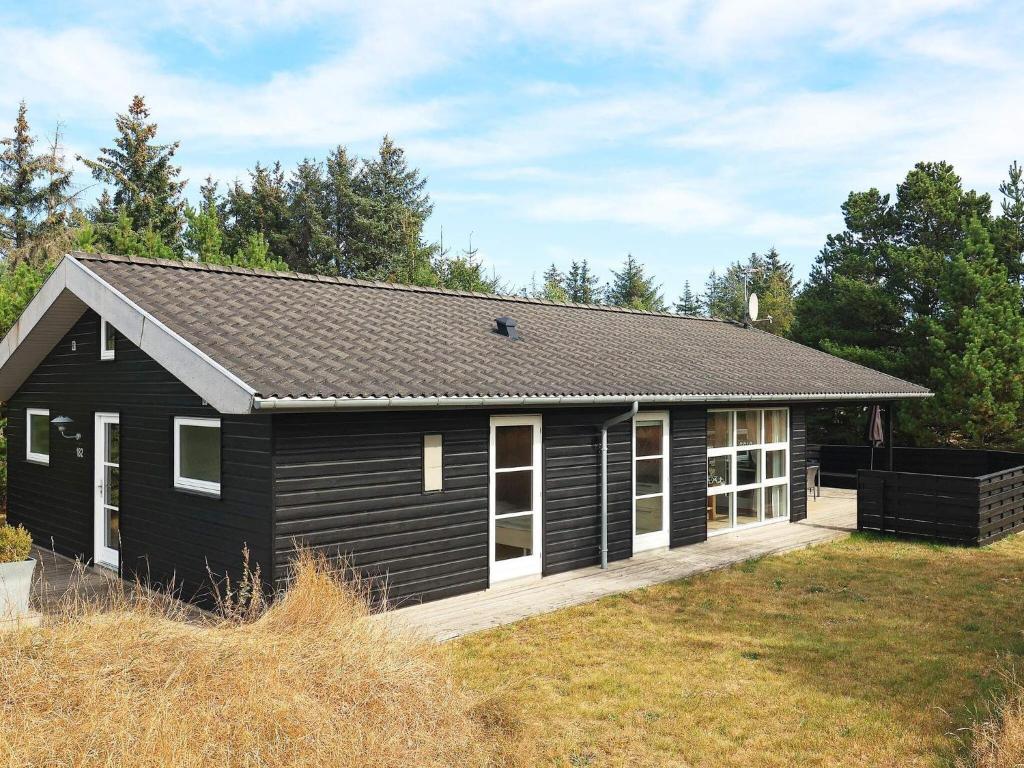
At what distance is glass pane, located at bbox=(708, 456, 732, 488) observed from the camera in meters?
11.4

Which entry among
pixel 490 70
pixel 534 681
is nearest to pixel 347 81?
pixel 490 70

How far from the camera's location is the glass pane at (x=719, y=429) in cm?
1129

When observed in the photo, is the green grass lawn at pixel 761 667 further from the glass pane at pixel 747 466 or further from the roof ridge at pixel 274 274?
the roof ridge at pixel 274 274

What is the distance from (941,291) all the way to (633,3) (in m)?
12.4

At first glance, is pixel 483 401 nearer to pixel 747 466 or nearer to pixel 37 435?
pixel 747 466

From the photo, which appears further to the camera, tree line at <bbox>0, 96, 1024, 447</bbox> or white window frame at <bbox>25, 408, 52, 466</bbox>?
tree line at <bbox>0, 96, 1024, 447</bbox>

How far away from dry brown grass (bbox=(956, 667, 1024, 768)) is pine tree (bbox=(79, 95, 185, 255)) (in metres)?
31.1

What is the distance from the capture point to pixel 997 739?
453 cm

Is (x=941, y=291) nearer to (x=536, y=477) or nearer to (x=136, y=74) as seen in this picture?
(x=536, y=477)

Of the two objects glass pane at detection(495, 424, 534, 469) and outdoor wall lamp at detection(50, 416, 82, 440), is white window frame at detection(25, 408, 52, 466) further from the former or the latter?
glass pane at detection(495, 424, 534, 469)

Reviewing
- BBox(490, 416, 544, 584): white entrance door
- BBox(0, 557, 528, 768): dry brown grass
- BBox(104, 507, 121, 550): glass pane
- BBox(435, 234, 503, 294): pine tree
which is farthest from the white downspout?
BBox(435, 234, 503, 294): pine tree

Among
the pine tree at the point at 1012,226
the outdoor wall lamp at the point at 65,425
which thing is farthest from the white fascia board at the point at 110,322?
the pine tree at the point at 1012,226

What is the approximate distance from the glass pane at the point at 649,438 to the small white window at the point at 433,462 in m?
3.29

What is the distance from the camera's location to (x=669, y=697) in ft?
18.2
